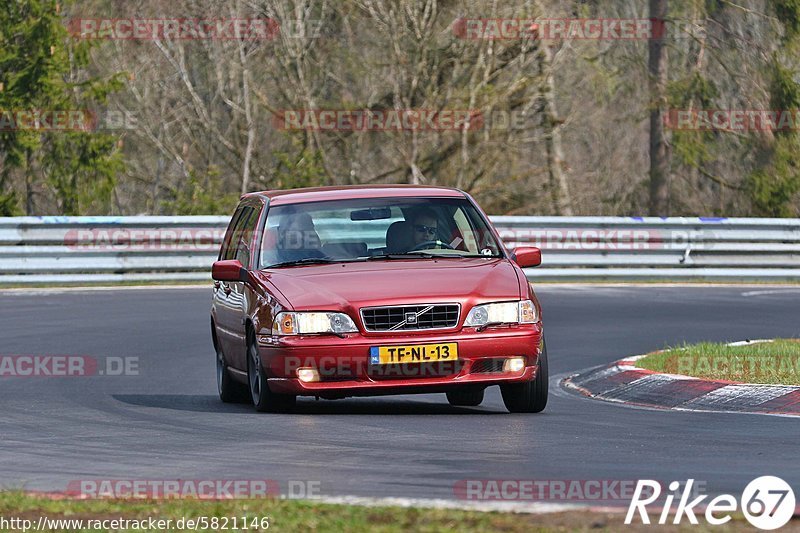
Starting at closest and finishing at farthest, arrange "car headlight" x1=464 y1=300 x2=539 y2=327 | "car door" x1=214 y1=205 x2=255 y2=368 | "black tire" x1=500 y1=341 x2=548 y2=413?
"car headlight" x1=464 y1=300 x2=539 y2=327 < "black tire" x1=500 y1=341 x2=548 y2=413 < "car door" x1=214 y1=205 x2=255 y2=368

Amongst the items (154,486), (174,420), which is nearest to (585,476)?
(154,486)

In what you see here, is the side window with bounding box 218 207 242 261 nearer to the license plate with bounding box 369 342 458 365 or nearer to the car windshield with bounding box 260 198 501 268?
the car windshield with bounding box 260 198 501 268

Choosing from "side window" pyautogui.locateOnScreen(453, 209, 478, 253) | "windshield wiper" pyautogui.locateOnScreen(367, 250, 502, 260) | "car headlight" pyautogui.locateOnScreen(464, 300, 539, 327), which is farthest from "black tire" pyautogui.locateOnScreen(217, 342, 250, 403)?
"car headlight" pyautogui.locateOnScreen(464, 300, 539, 327)

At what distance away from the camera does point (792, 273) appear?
26281mm

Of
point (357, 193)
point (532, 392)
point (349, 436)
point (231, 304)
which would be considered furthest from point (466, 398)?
point (349, 436)

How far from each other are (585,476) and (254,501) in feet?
5.24

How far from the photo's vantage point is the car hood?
34.0 ft

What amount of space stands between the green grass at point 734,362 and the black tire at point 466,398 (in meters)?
1.65

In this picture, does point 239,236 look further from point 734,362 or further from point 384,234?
point 734,362

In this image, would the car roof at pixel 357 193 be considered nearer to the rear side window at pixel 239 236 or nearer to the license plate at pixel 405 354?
the rear side window at pixel 239 236

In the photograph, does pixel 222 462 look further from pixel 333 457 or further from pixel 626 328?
pixel 626 328

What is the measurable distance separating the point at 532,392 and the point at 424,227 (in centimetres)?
150

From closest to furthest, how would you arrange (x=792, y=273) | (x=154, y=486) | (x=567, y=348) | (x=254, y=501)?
1. (x=254, y=501)
2. (x=154, y=486)
3. (x=567, y=348)
4. (x=792, y=273)

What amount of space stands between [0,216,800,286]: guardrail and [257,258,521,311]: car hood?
14.1m
